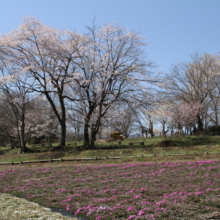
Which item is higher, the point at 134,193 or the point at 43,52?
the point at 43,52

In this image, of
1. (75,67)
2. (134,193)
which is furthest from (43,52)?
(134,193)

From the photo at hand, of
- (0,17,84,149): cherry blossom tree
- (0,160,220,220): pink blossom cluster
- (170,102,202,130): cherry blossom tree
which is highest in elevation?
(0,17,84,149): cherry blossom tree

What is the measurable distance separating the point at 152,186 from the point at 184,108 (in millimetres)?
25720

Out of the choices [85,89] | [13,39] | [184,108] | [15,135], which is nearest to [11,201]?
[85,89]

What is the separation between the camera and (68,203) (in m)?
7.84

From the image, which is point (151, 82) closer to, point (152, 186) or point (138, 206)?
point (152, 186)

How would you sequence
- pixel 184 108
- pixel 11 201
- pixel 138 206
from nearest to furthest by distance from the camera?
pixel 138 206 → pixel 11 201 → pixel 184 108

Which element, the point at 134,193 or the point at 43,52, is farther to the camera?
the point at 43,52

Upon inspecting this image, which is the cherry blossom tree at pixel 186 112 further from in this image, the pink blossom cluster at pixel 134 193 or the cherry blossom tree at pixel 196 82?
the pink blossom cluster at pixel 134 193

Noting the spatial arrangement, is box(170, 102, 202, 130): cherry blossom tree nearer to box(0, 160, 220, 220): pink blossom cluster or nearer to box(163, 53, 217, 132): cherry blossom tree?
box(163, 53, 217, 132): cherry blossom tree

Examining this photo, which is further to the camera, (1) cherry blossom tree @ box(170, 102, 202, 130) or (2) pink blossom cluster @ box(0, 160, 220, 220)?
(1) cherry blossom tree @ box(170, 102, 202, 130)

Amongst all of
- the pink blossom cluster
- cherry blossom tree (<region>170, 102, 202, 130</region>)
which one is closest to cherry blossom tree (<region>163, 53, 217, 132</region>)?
cherry blossom tree (<region>170, 102, 202, 130</region>)

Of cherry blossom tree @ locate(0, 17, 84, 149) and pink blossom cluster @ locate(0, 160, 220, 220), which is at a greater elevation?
cherry blossom tree @ locate(0, 17, 84, 149)

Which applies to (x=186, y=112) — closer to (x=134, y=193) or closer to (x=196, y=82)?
(x=196, y=82)
